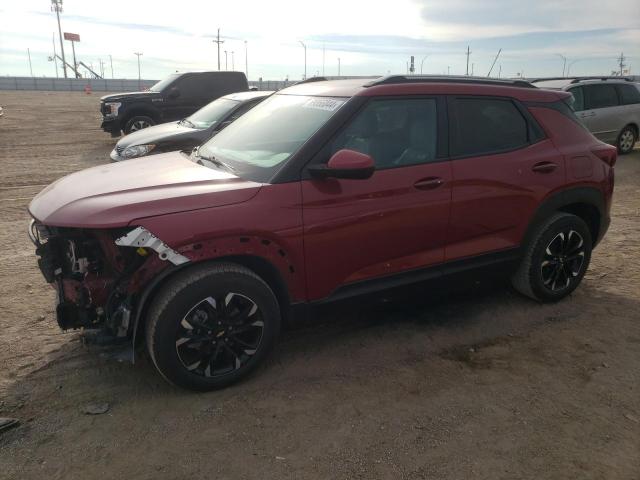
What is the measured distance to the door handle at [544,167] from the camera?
3959 mm

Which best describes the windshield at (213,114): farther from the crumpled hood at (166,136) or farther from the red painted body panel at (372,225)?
the red painted body panel at (372,225)

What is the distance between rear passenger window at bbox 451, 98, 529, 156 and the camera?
3721 millimetres

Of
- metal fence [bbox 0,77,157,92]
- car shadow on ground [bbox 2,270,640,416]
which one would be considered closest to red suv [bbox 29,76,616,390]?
car shadow on ground [bbox 2,270,640,416]

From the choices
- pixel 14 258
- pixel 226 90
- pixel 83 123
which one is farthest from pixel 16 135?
pixel 14 258

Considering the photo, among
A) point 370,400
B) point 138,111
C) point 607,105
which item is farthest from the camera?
point 138,111

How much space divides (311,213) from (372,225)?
17.3 inches

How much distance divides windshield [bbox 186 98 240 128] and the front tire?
5.91 meters

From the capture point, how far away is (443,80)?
150 inches

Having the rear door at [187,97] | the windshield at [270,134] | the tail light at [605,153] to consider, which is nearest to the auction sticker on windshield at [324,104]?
the windshield at [270,134]

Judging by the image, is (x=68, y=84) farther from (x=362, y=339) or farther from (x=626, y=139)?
(x=362, y=339)

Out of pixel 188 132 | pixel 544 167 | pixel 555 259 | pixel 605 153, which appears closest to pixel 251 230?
pixel 544 167

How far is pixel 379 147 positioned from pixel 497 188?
1.00 meters

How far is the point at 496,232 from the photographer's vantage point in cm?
390

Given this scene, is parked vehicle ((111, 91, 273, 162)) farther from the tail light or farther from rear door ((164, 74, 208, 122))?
the tail light
